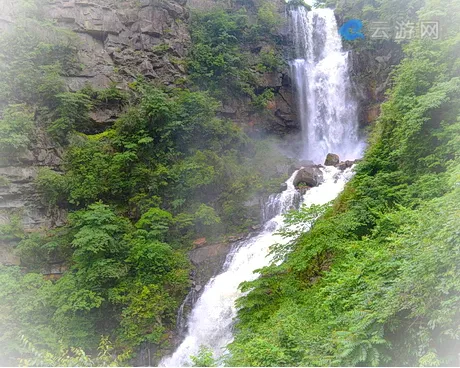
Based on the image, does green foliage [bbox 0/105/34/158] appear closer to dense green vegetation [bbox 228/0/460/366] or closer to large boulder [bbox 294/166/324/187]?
dense green vegetation [bbox 228/0/460/366]

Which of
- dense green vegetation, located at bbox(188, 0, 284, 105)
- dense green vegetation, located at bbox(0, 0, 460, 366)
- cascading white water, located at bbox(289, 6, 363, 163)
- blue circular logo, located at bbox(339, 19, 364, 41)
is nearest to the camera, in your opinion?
dense green vegetation, located at bbox(0, 0, 460, 366)

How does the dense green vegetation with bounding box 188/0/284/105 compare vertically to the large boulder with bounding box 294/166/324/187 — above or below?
above

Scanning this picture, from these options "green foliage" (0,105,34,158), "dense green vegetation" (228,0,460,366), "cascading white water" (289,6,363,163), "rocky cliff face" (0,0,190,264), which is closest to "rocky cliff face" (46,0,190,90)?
"rocky cliff face" (0,0,190,264)

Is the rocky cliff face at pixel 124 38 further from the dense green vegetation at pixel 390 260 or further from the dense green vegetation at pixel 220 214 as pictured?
the dense green vegetation at pixel 390 260

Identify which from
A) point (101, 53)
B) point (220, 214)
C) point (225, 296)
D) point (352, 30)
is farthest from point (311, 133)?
point (225, 296)

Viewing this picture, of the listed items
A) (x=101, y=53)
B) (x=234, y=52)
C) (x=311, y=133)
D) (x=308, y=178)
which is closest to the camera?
(x=308, y=178)

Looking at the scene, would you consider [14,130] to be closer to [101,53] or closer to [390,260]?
[101,53]
